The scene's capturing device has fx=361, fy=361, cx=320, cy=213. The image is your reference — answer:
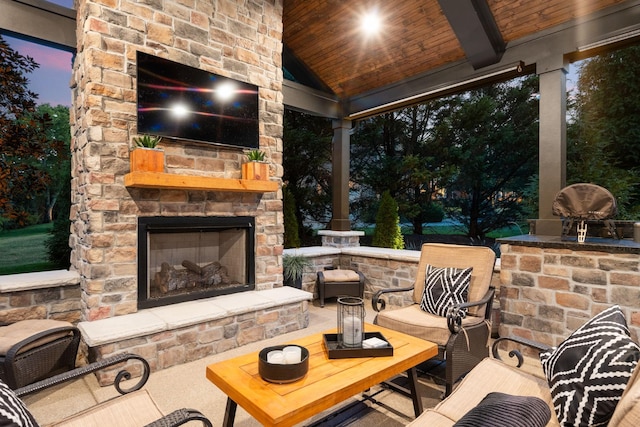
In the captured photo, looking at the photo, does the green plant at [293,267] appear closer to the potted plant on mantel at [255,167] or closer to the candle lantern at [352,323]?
the potted plant on mantel at [255,167]

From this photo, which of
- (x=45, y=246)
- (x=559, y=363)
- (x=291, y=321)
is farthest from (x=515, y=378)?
(x=45, y=246)

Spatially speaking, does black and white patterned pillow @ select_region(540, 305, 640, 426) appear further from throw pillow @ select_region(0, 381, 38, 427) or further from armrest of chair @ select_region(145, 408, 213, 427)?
throw pillow @ select_region(0, 381, 38, 427)

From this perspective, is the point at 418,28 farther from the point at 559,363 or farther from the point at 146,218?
the point at 559,363

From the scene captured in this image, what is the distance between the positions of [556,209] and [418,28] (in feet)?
8.94

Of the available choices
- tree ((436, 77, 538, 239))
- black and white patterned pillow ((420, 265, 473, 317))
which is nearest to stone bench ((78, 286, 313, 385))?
black and white patterned pillow ((420, 265, 473, 317))

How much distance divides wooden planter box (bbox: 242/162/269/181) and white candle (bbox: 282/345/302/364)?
2.33 meters

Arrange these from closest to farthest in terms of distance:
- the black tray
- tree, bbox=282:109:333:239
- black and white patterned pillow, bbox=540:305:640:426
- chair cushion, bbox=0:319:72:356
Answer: black and white patterned pillow, bbox=540:305:640:426 → the black tray → chair cushion, bbox=0:319:72:356 → tree, bbox=282:109:333:239

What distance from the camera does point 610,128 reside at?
6863mm

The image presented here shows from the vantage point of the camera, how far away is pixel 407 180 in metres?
9.68

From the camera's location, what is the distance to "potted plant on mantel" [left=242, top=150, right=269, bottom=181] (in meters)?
3.91

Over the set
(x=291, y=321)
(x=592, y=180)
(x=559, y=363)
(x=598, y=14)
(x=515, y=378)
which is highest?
(x=598, y=14)

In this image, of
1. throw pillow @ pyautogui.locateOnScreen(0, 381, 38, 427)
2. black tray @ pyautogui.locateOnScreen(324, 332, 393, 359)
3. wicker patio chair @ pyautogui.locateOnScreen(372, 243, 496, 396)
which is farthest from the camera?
wicker patio chair @ pyautogui.locateOnScreen(372, 243, 496, 396)

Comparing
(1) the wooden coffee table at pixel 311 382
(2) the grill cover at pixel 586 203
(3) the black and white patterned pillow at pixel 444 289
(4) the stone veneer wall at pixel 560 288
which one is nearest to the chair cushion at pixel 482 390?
(1) the wooden coffee table at pixel 311 382

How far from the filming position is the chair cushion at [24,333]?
2.39m
